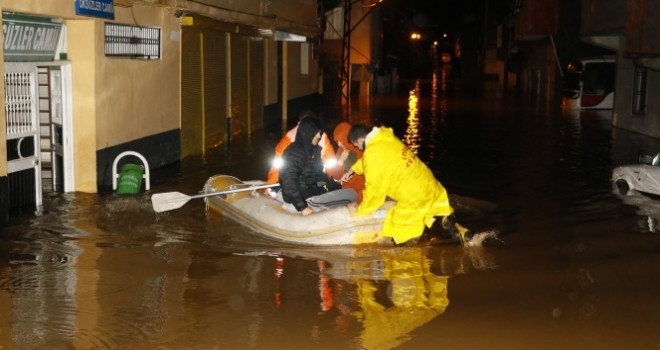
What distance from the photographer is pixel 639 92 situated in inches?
947

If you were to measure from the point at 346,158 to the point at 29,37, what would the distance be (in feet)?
14.3

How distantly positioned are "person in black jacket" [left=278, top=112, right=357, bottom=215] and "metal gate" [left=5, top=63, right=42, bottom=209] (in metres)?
3.46

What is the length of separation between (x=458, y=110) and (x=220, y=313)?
2870 cm

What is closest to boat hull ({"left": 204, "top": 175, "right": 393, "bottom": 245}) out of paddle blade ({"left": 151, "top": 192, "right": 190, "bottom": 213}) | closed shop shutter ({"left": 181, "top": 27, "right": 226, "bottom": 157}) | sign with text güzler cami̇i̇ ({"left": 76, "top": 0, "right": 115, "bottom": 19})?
paddle blade ({"left": 151, "top": 192, "right": 190, "bottom": 213})

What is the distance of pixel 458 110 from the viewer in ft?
114

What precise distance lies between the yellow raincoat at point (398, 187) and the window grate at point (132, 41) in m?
5.52

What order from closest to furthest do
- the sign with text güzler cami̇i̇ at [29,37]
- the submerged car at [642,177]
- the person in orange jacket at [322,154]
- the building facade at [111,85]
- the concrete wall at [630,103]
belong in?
the person in orange jacket at [322,154]
the sign with text güzler cami̇i̇ at [29,37]
the building facade at [111,85]
the submerged car at [642,177]
the concrete wall at [630,103]

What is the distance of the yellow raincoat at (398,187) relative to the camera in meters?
8.98

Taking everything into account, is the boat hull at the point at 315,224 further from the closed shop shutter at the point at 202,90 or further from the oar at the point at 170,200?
the closed shop shutter at the point at 202,90

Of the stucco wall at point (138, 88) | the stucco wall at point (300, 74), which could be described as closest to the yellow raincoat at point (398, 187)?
the stucco wall at point (138, 88)

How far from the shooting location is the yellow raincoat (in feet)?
29.5

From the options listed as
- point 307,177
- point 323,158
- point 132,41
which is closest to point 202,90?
point 132,41

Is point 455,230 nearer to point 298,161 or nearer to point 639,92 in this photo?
point 298,161

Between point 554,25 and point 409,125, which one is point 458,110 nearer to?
point 554,25
